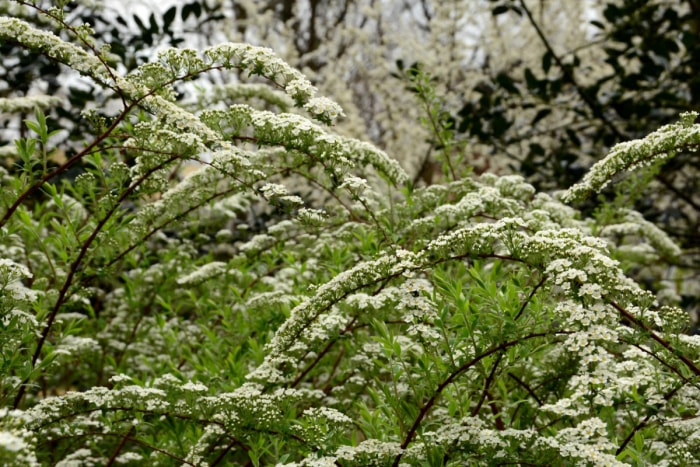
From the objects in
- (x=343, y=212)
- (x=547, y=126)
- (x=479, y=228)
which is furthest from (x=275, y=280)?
(x=547, y=126)

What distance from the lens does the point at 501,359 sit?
1971 mm

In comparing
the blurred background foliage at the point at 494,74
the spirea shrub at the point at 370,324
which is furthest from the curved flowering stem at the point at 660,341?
the blurred background foliage at the point at 494,74

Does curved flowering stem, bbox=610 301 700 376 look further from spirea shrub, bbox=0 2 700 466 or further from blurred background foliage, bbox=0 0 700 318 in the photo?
blurred background foliage, bbox=0 0 700 318

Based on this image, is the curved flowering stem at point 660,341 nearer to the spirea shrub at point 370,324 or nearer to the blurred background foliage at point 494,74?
the spirea shrub at point 370,324

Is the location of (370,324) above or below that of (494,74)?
below

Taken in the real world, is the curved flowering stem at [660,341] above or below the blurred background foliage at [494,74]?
below

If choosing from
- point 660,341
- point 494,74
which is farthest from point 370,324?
point 494,74

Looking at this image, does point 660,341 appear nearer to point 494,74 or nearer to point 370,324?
point 370,324

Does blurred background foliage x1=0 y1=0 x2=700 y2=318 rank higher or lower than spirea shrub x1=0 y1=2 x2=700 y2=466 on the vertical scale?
higher

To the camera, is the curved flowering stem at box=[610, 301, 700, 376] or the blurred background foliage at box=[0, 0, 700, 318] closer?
the curved flowering stem at box=[610, 301, 700, 376]

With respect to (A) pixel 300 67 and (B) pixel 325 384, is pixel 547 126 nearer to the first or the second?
Answer: (A) pixel 300 67

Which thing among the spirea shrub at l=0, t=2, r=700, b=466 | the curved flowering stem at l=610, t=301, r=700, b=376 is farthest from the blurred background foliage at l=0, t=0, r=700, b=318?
the curved flowering stem at l=610, t=301, r=700, b=376

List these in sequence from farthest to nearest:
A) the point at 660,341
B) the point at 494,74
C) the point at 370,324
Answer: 1. the point at 494,74
2. the point at 370,324
3. the point at 660,341

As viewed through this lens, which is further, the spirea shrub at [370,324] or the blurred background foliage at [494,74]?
the blurred background foliage at [494,74]
